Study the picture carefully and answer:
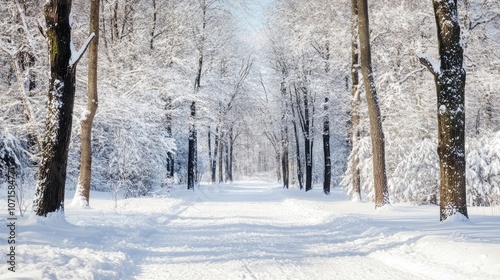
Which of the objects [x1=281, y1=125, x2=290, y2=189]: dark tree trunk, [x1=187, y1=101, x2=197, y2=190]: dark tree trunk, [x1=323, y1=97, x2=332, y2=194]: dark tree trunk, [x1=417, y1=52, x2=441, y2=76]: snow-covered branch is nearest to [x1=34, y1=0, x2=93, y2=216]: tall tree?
[x1=417, y1=52, x2=441, y2=76]: snow-covered branch

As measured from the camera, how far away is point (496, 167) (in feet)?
54.0

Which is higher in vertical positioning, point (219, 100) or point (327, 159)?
point (219, 100)

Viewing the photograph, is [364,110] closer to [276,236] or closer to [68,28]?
[276,236]

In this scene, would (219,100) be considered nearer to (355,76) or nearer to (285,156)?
(285,156)

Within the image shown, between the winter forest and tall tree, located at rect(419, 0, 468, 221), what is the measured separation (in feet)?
0.10

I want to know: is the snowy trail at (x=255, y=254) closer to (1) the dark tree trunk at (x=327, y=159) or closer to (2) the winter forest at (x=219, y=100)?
(2) the winter forest at (x=219, y=100)

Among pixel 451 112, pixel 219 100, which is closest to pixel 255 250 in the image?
pixel 451 112

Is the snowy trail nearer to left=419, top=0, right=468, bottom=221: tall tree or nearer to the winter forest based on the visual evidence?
the winter forest

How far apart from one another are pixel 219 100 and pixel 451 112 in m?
25.8

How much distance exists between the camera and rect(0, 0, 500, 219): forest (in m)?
9.24

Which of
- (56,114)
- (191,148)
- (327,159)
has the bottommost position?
(327,159)

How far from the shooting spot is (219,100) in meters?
33.5

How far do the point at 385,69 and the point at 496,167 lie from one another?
291 inches

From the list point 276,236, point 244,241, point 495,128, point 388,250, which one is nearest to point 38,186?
point 244,241
